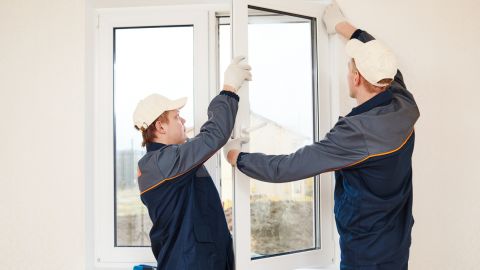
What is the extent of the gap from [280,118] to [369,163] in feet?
1.84

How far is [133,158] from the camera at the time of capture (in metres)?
2.26

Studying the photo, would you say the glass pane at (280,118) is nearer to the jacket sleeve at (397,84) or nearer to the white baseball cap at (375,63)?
the jacket sleeve at (397,84)

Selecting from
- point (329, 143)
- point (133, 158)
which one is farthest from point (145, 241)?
point (329, 143)

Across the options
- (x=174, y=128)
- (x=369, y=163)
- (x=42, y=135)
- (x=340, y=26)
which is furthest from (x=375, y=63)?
(x=42, y=135)

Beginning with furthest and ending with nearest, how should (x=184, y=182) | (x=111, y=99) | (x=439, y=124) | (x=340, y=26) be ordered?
1. (x=111, y=99)
2. (x=439, y=124)
3. (x=340, y=26)
4. (x=184, y=182)

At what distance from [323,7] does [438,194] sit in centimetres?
107

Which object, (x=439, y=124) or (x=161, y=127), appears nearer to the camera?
(x=161, y=127)

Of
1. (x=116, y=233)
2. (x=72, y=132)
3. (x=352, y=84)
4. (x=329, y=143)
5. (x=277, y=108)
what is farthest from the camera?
(x=116, y=233)

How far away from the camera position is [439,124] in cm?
208

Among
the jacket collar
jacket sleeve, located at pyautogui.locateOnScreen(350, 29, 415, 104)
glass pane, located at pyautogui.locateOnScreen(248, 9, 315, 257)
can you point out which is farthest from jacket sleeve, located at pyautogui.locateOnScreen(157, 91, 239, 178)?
jacket sleeve, located at pyautogui.locateOnScreen(350, 29, 415, 104)

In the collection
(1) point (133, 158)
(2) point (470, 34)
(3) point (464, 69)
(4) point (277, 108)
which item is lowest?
(1) point (133, 158)

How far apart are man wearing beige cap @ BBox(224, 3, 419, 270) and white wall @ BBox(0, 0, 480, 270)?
474 millimetres

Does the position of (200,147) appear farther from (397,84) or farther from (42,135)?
(42,135)

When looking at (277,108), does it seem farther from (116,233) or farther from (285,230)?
(116,233)
